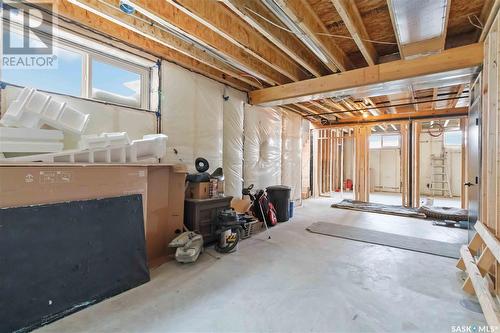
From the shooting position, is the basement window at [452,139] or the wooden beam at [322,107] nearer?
the wooden beam at [322,107]

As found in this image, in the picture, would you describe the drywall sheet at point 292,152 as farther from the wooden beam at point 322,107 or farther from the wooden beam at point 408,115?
the wooden beam at point 408,115

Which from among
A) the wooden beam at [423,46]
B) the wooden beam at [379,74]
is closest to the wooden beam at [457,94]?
the wooden beam at [379,74]

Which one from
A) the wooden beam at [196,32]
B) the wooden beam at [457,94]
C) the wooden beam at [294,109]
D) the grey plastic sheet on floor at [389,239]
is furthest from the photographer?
the wooden beam at [294,109]

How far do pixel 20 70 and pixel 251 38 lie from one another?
246cm

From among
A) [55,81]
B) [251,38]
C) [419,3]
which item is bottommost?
[55,81]

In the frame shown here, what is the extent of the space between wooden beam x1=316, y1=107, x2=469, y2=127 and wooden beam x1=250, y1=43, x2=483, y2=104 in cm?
338

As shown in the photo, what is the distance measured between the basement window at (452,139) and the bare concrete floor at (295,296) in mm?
7746

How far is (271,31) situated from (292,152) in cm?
389

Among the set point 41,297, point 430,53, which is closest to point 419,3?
point 430,53

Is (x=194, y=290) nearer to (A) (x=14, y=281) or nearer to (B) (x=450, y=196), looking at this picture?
(A) (x=14, y=281)

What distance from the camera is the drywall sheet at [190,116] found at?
10.8 feet

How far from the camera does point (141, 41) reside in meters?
2.89

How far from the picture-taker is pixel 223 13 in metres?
2.59

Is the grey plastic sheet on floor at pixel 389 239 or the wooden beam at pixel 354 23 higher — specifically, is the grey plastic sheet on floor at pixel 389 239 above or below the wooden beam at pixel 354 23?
below
